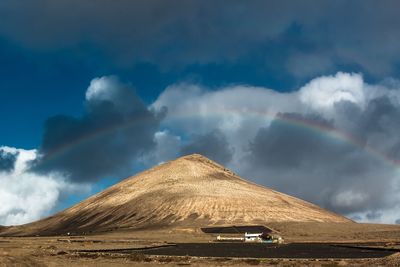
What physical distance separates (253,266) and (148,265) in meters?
10.8

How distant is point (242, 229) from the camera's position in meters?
181

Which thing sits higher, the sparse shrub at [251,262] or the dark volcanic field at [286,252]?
the dark volcanic field at [286,252]

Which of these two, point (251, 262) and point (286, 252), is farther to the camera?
point (286, 252)

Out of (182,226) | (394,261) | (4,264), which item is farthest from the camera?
(182,226)

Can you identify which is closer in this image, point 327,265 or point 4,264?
point 4,264

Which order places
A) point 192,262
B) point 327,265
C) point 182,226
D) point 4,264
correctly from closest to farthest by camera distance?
point 4,264 → point 327,265 → point 192,262 → point 182,226

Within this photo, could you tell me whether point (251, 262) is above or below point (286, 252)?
below

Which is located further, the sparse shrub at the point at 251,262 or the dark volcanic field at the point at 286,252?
the dark volcanic field at the point at 286,252

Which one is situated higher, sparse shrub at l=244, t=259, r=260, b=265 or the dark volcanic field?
the dark volcanic field

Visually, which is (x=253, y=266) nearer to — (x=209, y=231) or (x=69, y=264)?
(x=69, y=264)

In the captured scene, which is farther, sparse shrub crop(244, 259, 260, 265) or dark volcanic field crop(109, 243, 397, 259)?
dark volcanic field crop(109, 243, 397, 259)

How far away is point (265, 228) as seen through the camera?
596ft

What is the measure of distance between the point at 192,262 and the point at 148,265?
209 inches

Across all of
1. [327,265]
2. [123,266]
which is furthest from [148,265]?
[327,265]
